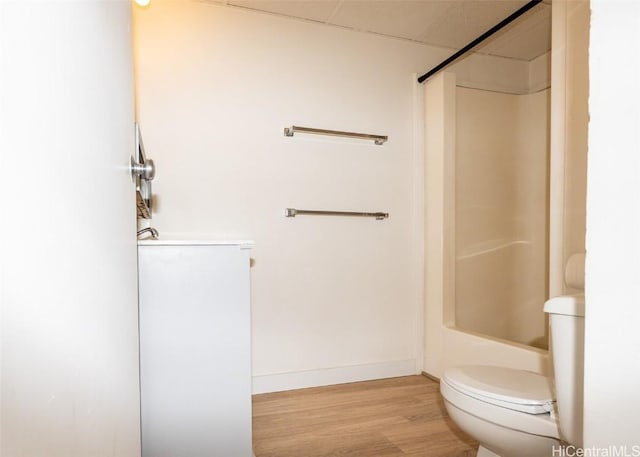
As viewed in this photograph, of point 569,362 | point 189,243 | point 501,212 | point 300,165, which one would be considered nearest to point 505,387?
point 569,362

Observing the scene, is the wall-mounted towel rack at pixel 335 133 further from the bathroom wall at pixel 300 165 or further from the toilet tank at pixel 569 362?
the toilet tank at pixel 569 362

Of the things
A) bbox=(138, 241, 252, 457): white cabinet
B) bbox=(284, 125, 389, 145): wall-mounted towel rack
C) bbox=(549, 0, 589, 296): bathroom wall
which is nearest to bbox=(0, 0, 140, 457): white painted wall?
bbox=(138, 241, 252, 457): white cabinet

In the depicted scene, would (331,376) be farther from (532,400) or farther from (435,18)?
(435,18)

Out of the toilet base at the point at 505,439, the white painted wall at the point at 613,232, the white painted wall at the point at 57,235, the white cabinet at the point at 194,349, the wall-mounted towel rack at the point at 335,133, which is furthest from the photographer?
the wall-mounted towel rack at the point at 335,133

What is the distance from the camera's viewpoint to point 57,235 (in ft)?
1.14

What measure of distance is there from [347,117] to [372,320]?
47.9 inches

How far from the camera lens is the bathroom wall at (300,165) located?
6.54 ft

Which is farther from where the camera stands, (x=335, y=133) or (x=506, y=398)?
(x=335, y=133)

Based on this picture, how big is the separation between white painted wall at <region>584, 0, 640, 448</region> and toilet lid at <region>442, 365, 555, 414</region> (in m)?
0.62

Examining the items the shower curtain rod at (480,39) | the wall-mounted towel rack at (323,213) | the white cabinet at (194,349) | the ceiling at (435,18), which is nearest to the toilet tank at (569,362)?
the white cabinet at (194,349)

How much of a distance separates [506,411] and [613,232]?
78 centimetres

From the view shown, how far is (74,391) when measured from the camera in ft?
1.28

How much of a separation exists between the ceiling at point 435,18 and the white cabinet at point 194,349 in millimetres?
1512

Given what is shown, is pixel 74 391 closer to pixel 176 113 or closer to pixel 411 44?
pixel 176 113
